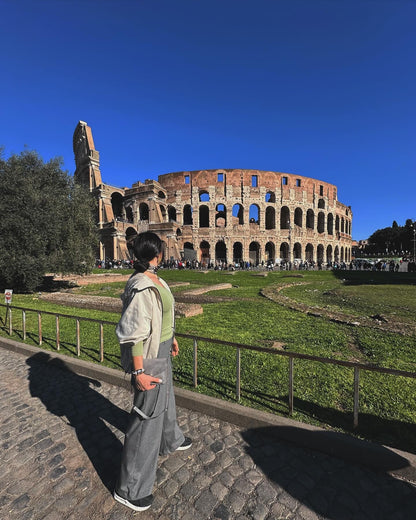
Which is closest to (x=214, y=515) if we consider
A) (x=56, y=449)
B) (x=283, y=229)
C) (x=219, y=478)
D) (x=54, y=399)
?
(x=219, y=478)

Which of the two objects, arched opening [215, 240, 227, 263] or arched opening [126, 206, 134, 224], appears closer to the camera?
arched opening [126, 206, 134, 224]

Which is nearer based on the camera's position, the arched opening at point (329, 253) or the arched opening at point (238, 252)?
the arched opening at point (238, 252)

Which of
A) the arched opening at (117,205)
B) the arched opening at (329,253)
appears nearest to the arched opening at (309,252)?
the arched opening at (329,253)

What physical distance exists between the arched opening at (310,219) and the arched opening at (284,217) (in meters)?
4.49

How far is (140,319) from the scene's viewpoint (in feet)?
5.93

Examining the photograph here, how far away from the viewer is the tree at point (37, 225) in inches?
461

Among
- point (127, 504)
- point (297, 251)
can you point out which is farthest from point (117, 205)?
point (127, 504)

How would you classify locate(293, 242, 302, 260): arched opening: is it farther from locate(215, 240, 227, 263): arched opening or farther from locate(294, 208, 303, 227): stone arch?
locate(215, 240, 227, 263): arched opening

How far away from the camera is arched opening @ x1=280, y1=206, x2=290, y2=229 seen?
42.3 m

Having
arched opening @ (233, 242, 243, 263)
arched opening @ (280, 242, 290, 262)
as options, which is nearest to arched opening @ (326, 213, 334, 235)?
arched opening @ (280, 242, 290, 262)

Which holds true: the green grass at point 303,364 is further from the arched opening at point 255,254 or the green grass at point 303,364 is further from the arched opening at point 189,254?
the arched opening at point 255,254

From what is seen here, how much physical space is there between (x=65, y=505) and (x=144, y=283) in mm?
1688

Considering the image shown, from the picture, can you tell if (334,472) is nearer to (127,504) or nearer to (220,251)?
(127,504)

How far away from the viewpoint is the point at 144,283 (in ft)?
6.14
